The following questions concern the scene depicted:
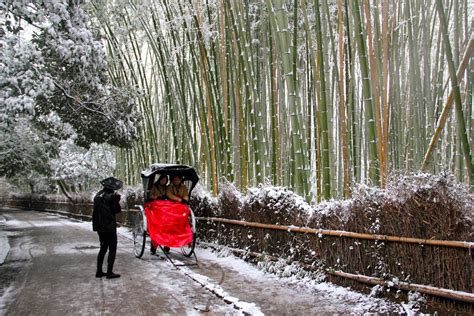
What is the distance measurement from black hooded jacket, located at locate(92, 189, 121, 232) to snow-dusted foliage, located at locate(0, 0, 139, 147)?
1.77 meters

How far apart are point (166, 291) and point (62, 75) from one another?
5.01 metres

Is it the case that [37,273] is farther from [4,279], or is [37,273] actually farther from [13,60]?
[13,60]

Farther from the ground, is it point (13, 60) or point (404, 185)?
point (13, 60)

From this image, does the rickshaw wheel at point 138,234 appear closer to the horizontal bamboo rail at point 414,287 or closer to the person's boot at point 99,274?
the person's boot at point 99,274

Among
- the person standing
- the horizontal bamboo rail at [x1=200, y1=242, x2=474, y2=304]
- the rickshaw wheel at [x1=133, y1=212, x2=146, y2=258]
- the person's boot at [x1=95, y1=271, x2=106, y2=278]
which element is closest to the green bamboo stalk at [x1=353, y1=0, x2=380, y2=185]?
the horizontal bamboo rail at [x1=200, y1=242, x2=474, y2=304]

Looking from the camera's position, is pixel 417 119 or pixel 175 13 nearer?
pixel 417 119

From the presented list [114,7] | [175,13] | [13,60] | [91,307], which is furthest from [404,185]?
[114,7]

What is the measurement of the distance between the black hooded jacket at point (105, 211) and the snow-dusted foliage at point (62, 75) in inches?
69.6

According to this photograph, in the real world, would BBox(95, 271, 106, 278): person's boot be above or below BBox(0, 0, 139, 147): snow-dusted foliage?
below

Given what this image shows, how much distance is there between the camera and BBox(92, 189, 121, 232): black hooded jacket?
5824 millimetres

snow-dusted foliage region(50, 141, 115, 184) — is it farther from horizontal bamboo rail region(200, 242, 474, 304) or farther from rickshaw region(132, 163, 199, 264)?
horizontal bamboo rail region(200, 242, 474, 304)

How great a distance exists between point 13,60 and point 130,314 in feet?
13.8

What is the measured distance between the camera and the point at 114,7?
9.91m

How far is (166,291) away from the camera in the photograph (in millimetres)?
4875
